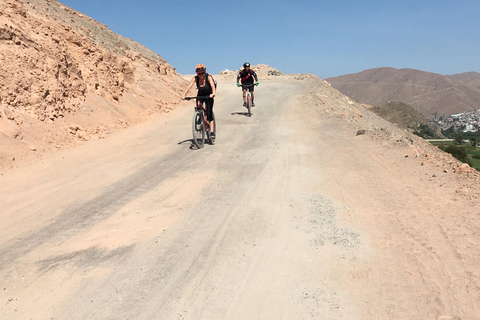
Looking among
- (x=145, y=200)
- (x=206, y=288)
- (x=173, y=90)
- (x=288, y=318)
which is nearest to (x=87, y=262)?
(x=206, y=288)

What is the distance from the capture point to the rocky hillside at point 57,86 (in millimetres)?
10414

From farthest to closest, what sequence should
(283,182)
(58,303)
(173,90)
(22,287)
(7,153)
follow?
1. (173,90)
2. (7,153)
3. (283,182)
4. (22,287)
5. (58,303)

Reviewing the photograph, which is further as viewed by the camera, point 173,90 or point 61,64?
point 173,90

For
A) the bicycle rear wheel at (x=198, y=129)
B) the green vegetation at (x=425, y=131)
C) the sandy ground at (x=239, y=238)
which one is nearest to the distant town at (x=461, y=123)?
the green vegetation at (x=425, y=131)

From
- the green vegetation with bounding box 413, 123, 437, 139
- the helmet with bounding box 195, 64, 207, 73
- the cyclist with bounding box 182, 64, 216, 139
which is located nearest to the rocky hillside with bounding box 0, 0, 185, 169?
the cyclist with bounding box 182, 64, 216, 139

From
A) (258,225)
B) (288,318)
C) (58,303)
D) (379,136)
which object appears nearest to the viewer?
(288,318)

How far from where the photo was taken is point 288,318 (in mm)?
3674

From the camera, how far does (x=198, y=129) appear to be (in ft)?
33.8

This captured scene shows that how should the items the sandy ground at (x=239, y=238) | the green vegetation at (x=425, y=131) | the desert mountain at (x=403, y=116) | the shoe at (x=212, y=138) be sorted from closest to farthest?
the sandy ground at (x=239, y=238)
the shoe at (x=212, y=138)
the desert mountain at (x=403, y=116)
the green vegetation at (x=425, y=131)

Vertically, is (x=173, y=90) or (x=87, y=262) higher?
(x=173, y=90)

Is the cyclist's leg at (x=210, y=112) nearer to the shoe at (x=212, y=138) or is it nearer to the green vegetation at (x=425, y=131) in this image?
the shoe at (x=212, y=138)

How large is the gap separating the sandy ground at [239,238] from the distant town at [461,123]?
183m

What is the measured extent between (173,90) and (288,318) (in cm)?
1924

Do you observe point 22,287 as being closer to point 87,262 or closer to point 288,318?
point 87,262
